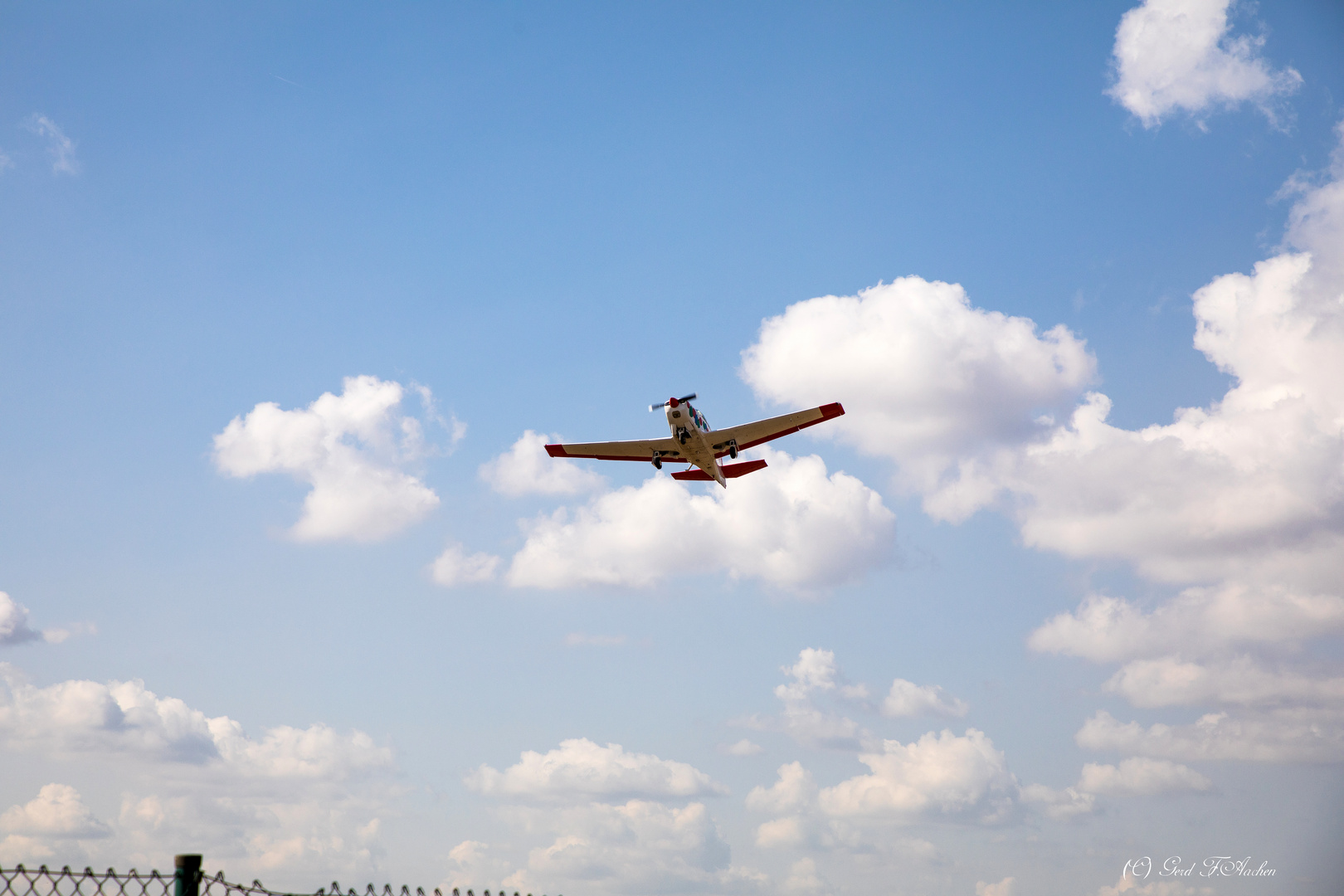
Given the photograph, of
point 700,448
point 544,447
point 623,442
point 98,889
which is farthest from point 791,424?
point 98,889

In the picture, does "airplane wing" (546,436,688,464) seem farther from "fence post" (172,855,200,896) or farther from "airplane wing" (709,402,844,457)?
"fence post" (172,855,200,896)

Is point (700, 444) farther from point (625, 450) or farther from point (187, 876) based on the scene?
point (187, 876)

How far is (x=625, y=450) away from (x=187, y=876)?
4685cm

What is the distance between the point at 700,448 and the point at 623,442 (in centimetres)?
517

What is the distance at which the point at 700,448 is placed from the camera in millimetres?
54031

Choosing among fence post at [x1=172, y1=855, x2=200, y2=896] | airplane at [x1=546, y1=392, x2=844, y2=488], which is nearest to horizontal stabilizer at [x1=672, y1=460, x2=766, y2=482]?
airplane at [x1=546, y1=392, x2=844, y2=488]

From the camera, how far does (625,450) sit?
5716cm

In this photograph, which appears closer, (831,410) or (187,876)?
(187,876)

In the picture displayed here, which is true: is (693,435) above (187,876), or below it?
above

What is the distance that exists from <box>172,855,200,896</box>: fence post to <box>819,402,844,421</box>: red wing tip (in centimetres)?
4537

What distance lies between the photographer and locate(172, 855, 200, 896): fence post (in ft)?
34.6

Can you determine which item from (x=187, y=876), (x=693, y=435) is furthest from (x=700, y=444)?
(x=187, y=876)

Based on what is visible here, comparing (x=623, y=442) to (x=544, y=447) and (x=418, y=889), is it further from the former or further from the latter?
(x=418, y=889)

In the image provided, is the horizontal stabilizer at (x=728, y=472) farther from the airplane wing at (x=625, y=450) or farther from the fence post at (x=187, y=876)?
the fence post at (x=187, y=876)
